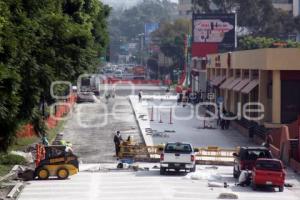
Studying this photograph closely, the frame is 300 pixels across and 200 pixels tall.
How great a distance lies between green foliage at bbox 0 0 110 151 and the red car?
851 cm

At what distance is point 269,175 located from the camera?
31.8 m

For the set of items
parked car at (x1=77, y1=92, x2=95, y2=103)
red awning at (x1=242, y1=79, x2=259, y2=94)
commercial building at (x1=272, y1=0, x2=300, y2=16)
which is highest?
commercial building at (x1=272, y1=0, x2=300, y2=16)

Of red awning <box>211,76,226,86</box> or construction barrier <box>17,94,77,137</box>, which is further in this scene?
red awning <box>211,76,226,86</box>

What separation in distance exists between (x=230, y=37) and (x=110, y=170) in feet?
220

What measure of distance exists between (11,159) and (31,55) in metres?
9.88

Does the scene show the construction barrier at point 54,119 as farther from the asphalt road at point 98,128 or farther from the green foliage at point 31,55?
the green foliage at point 31,55

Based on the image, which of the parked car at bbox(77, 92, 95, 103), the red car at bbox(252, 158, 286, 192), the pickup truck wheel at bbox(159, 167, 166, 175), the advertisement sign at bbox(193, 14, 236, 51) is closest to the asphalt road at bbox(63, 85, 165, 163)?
the parked car at bbox(77, 92, 95, 103)

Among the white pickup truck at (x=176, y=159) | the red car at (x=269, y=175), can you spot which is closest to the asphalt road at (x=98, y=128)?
the white pickup truck at (x=176, y=159)

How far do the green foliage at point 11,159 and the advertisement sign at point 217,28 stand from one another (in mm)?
65089

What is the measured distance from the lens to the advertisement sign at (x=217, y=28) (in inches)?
4058

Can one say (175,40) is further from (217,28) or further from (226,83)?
(226,83)

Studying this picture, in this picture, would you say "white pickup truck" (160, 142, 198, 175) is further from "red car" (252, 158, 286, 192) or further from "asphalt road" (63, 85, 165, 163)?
"asphalt road" (63, 85, 165, 163)

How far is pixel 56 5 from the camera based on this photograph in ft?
113

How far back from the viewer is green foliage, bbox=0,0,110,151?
25938 millimetres
